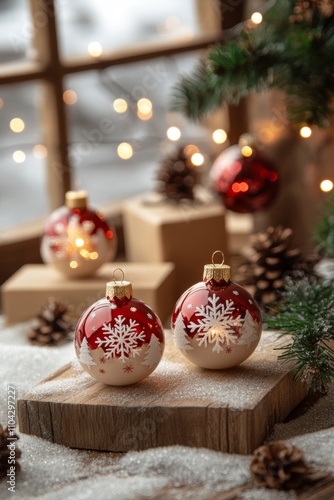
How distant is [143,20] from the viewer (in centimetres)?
221

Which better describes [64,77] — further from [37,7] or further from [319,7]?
[319,7]

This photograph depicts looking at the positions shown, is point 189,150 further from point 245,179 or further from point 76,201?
point 76,201

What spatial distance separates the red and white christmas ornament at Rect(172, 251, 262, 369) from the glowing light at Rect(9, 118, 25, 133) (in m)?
0.93

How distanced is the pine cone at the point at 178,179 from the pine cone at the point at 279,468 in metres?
1.01

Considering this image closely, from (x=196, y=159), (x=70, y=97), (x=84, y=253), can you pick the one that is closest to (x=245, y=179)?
(x=196, y=159)

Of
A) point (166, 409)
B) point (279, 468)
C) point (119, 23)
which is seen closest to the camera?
point (279, 468)

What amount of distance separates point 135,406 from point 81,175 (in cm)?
110

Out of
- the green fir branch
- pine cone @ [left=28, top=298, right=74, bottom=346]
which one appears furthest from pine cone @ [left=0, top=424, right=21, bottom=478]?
the green fir branch

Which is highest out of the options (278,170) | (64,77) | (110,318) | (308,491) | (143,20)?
(143,20)

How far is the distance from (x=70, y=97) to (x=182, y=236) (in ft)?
1.60

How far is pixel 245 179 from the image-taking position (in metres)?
1.91

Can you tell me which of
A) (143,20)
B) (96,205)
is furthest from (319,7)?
(96,205)

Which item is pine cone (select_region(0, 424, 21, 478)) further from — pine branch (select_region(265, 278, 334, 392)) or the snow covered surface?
pine branch (select_region(265, 278, 334, 392))

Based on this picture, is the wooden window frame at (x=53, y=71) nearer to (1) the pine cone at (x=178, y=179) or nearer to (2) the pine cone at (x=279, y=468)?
(1) the pine cone at (x=178, y=179)
